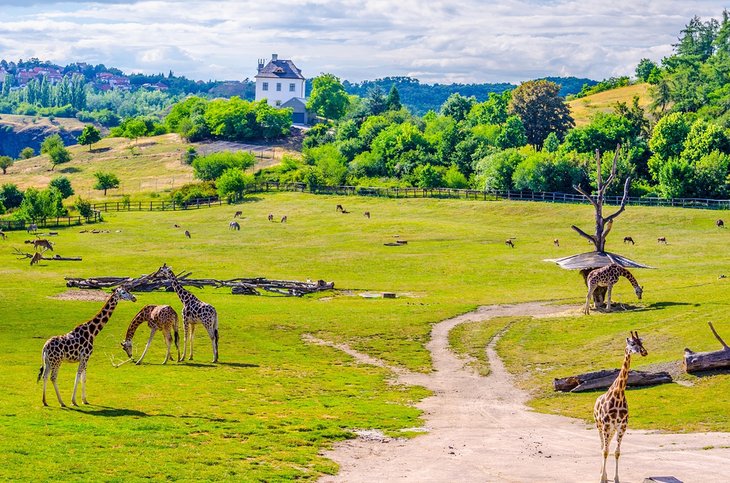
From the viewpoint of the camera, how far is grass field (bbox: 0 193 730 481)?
98.1ft

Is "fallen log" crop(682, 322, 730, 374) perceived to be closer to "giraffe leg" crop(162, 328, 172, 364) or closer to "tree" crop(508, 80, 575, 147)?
"giraffe leg" crop(162, 328, 172, 364)

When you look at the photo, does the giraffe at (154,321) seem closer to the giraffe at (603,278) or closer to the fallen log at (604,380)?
the fallen log at (604,380)

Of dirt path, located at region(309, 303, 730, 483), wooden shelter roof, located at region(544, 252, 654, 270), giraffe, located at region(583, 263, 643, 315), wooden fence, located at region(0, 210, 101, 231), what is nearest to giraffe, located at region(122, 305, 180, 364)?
dirt path, located at region(309, 303, 730, 483)

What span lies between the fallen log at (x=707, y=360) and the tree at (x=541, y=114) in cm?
14278

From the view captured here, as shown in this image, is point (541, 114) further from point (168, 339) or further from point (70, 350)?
point (70, 350)

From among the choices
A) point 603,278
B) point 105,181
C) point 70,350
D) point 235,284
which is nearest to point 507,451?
point 70,350

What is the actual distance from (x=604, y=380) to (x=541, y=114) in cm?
14593

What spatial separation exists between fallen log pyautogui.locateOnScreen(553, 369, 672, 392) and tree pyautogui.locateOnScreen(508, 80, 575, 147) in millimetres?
143391

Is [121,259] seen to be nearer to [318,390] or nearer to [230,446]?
[318,390]

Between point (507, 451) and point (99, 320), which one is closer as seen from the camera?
point (507, 451)

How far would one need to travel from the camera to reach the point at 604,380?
40312 millimetres

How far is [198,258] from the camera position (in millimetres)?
90125

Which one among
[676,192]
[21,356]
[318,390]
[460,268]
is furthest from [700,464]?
[676,192]

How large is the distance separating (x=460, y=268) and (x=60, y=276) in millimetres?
34011
